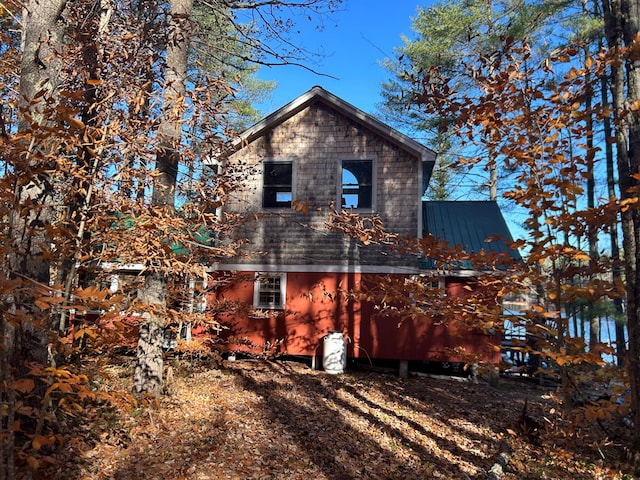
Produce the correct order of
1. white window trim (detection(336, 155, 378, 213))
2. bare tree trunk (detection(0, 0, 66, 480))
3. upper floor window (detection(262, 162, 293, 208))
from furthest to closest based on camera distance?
upper floor window (detection(262, 162, 293, 208)), white window trim (detection(336, 155, 378, 213)), bare tree trunk (detection(0, 0, 66, 480))

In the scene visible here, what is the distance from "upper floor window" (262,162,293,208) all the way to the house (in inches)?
1.1

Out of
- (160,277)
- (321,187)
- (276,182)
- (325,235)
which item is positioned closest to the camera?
(160,277)

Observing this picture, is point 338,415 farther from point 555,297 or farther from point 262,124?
point 262,124

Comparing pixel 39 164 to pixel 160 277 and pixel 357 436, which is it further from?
pixel 357 436

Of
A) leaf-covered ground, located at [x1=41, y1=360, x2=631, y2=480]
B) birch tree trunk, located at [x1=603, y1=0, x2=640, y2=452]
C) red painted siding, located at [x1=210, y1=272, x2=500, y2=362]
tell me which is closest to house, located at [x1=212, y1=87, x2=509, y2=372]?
red painted siding, located at [x1=210, y1=272, x2=500, y2=362]

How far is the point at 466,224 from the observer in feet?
38.8

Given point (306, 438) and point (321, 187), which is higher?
point (321, 187)

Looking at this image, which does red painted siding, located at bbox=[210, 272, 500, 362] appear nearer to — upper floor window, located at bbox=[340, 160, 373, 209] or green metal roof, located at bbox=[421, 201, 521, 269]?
green metal roof, located at bbox=[421, 201, 521, 269]

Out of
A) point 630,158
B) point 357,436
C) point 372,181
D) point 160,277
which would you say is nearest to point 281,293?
point 372,181

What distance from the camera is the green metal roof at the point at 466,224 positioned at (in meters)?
11.0

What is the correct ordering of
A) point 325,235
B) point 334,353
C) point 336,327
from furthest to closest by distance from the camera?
point 325,235
point 336,327
point 334,353

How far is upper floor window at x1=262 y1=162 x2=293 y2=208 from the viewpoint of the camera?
11.2m

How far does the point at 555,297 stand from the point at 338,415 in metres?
4.08

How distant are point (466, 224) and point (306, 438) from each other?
27.8ft
